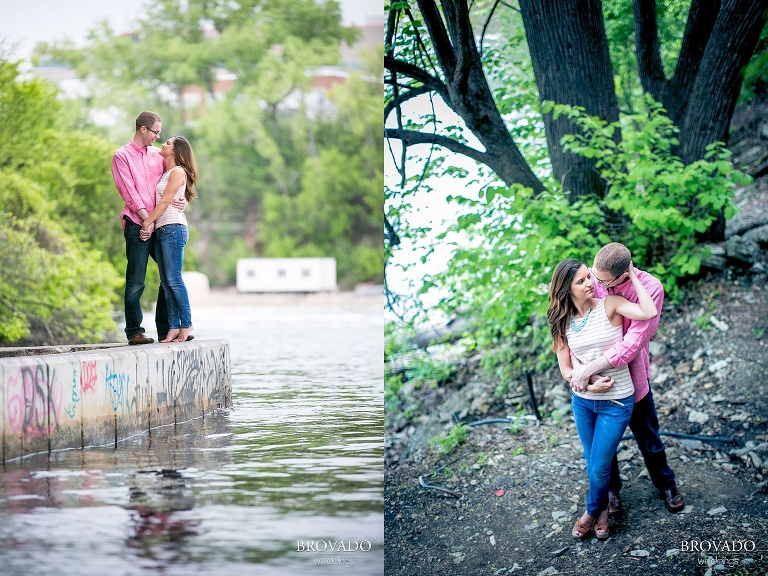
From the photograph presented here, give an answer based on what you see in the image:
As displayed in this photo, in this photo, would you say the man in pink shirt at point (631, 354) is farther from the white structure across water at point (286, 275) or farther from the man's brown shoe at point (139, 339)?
the white structure across water at point (286, 275)

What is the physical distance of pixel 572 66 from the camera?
5.46 m

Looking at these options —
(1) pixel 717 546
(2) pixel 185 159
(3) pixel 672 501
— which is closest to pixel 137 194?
(2) pixel 185 159

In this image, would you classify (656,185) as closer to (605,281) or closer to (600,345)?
(605,281)

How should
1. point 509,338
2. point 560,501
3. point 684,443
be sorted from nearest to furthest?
point 560,501 < point 684,443 < point 509,338

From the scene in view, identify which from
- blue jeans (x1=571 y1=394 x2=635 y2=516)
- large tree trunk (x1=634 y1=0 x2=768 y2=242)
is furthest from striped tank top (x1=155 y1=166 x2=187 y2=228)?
large tree trunk (x1=634 y1=0 x2=768 y2=242)

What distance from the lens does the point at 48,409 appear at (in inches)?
182

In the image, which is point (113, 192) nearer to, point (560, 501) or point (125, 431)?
point (125, 431)

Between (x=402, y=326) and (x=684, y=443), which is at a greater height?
(x=402, y=326)

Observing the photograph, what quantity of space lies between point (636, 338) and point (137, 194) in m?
3.20

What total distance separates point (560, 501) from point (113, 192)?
13261mm

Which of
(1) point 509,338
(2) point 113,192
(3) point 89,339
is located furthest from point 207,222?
(1) point 509,338

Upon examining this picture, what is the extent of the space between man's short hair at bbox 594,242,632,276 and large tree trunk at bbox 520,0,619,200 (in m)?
1.81

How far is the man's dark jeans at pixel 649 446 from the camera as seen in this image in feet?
13.5

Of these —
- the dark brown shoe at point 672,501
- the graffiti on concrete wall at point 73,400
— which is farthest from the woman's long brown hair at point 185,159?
the dark brown shoe at point 672,501
